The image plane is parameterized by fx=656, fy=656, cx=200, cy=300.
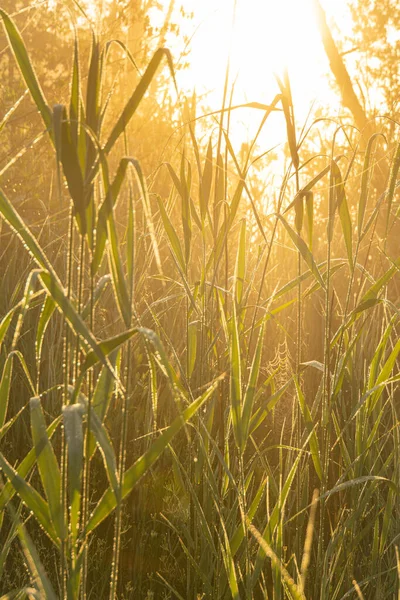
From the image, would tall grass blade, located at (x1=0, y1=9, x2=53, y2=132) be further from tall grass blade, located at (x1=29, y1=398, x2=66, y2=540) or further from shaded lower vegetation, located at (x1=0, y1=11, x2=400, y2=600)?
tall grass blade, located at (x1=29, y1=398, x2=66, y2=540)

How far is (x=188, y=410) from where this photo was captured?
0.75 metres

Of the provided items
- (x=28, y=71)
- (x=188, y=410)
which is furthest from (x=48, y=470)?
(x=28, y=71)

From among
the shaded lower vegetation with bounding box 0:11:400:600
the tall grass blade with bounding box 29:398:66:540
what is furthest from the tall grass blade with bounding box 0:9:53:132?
the tall grass blade with bounding box 29:398:66:540

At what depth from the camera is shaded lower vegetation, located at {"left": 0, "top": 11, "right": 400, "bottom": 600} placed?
68cm

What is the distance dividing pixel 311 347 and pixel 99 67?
1.71 meters

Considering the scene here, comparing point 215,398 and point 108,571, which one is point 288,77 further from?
point 108,571

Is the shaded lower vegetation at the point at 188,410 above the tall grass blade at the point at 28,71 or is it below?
below

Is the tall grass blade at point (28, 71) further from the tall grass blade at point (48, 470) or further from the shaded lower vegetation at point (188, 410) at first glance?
the tall grass blade at point (48, 470)

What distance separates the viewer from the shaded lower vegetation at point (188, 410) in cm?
68

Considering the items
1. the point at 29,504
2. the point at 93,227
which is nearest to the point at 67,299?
the point at 93,227

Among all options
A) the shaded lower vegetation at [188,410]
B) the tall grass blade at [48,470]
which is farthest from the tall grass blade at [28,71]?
the tall grass blade at [48,470]

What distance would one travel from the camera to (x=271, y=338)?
2373 millimetres

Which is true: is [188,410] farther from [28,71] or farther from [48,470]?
[28,71]

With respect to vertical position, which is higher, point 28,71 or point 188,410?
point 28,71
